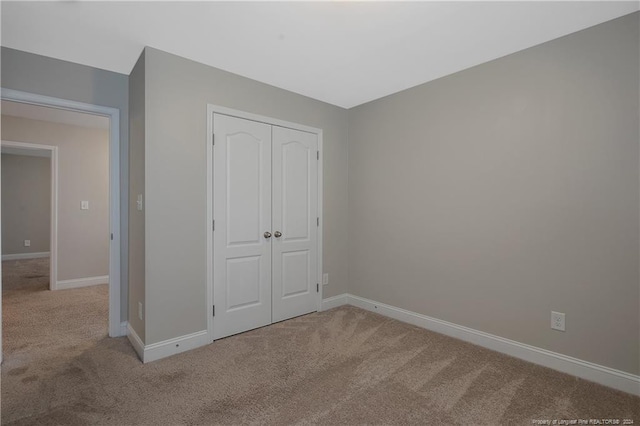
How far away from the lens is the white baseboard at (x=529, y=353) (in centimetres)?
204

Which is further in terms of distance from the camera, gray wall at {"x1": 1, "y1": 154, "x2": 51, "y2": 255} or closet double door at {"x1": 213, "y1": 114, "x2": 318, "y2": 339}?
gray wall at {"x1": 1, "y1": 154, "x2": 51, "y2": 255}

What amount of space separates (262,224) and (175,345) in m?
1.28

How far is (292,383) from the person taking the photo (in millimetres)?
2127

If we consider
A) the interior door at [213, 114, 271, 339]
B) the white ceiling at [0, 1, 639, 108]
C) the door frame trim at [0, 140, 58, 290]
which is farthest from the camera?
the door frame trim at [0, 140, 58, 290]

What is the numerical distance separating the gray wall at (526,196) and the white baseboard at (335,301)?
53 cm

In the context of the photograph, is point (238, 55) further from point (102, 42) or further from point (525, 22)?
point (525, 22)

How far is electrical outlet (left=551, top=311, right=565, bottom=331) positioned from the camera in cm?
227

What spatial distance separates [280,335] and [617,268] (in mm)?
2623

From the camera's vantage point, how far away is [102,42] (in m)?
2.35

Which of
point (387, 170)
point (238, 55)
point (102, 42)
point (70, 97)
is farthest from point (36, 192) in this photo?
point (387, 170)

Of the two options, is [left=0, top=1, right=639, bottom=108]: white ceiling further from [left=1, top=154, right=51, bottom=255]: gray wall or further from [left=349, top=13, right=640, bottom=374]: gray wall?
[left=1, top=154, right=51, bottom=255]: gray wall

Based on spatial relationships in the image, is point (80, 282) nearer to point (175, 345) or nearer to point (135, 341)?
point (135, 341)

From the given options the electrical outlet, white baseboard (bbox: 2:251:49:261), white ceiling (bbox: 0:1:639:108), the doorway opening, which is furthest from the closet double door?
white baseboard (bbox: 2:251:49:261)

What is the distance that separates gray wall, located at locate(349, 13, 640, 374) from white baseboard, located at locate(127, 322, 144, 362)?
236 centimetres
